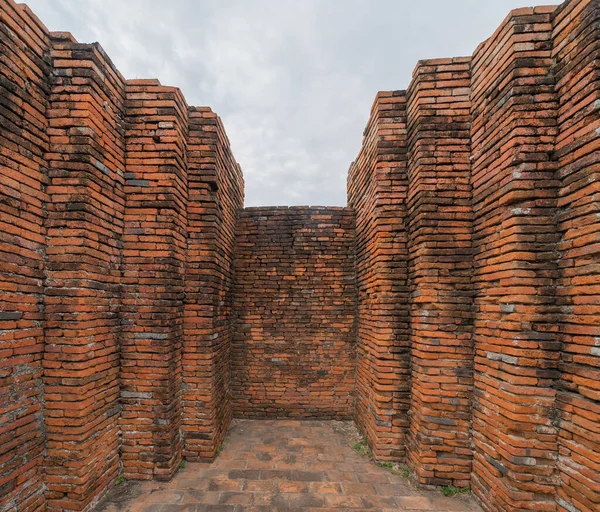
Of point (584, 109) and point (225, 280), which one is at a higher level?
point (584, 109)

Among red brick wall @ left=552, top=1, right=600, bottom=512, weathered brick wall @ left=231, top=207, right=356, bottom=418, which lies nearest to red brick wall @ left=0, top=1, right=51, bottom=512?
weathered brick wall @ left=231, top=207, right=356, bottom=418

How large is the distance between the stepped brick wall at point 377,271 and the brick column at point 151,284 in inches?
1.0

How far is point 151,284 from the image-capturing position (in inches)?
141

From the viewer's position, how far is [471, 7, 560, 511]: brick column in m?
2.68

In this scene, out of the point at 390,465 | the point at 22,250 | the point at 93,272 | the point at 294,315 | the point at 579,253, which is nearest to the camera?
the point at 579,253

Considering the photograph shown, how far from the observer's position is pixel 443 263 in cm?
351

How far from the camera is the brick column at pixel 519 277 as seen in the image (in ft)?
8.80

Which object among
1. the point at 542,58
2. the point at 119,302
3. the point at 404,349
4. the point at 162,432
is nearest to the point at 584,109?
the point at 542,58

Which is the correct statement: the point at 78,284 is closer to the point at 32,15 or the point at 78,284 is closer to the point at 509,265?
the point at 32,15

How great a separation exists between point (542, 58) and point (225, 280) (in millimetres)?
4791

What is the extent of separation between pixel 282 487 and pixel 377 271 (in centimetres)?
287

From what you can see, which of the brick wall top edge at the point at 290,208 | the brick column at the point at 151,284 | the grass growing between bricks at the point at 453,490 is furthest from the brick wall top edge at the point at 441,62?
the grass growing between bricks at the point at 453,490

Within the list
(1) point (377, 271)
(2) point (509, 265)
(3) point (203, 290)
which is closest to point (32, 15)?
(3) point (203, 290)

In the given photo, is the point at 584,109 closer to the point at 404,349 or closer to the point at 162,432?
the point at 404,349
